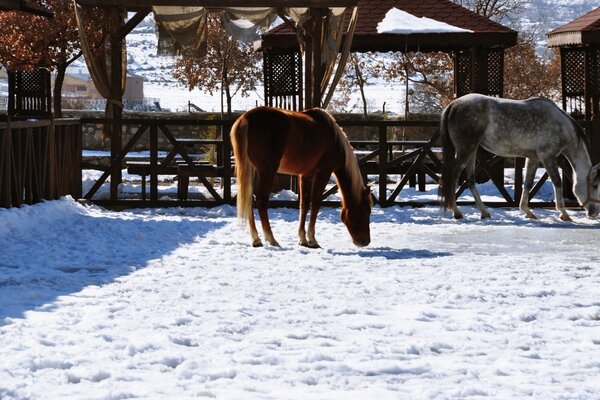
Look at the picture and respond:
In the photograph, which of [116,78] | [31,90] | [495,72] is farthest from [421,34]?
[31,90]

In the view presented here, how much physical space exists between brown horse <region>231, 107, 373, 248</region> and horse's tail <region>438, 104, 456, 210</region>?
12.1ft

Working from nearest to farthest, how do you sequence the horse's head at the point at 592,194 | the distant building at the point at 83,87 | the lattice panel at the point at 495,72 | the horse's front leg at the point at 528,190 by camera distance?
the horse's head at the point at 592,194 < the horse's front leg at the point at 528,190 < the lattice panel at the point at 495,72 < the distant building at the point at 83,87

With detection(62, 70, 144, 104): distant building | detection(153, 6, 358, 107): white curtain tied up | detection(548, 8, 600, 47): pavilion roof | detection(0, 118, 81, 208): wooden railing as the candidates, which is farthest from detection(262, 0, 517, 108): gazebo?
detection(62, 70, 144, 104): distant building

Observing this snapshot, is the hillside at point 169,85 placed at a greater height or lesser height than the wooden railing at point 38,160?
greater

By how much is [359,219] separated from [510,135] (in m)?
4.49

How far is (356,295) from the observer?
8359 millimetres

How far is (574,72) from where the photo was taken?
1905cm

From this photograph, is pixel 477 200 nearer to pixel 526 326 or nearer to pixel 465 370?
pixel 526 326

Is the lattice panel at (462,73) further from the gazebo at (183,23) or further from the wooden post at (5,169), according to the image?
the wooden post at (5,169)

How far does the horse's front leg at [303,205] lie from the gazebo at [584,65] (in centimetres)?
644

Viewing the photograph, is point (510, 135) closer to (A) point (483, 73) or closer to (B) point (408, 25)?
(A) point (483, 73)

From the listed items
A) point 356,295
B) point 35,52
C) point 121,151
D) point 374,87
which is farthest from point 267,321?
point 374,87

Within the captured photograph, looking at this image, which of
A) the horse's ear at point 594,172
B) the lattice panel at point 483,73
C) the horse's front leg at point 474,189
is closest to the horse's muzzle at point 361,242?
the horse's front leg at point 474,189

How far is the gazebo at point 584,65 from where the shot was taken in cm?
1727
